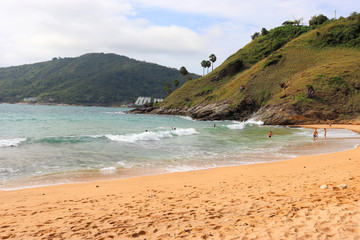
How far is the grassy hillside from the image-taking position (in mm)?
48375

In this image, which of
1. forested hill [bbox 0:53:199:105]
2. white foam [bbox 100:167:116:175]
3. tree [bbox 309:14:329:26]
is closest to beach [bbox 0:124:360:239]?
white foam [bbox 100:167:116:175]

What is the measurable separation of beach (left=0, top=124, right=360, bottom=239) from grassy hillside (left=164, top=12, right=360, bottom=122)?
44.4 metres

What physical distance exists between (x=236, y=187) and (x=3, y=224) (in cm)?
703

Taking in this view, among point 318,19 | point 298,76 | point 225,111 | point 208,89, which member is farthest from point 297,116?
point 318,19

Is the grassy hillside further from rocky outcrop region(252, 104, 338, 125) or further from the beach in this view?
the beach

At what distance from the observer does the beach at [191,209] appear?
183 inches

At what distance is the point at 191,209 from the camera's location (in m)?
6.08

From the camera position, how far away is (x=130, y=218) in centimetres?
562

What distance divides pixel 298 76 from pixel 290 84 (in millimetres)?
5075

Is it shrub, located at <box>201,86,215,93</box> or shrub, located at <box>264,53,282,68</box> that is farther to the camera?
shrub, located at <box>201,86,215,93</box>

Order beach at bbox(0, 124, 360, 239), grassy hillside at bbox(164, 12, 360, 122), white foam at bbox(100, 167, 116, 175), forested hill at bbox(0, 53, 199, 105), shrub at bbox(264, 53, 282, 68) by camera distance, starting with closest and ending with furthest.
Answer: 1. beach at bbox(0, 124, 360, 239)
2. white foam at bbox(100, 167, 116, 175)
3. grassy hillside at bbox(164, 12, 360, 122)
4. shrub at bbox(264, 53, 282, 68)
5. forested hill at bbox(0, 53, 199, 105)

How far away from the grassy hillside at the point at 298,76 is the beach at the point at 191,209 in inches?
1746

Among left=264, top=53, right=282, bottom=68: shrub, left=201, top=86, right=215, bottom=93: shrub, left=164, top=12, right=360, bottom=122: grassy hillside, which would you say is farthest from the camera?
left=201, top=86, right=215, bottom=93: shrub

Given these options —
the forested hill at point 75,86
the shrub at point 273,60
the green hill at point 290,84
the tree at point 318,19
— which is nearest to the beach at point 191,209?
the green hill at point 290,84
